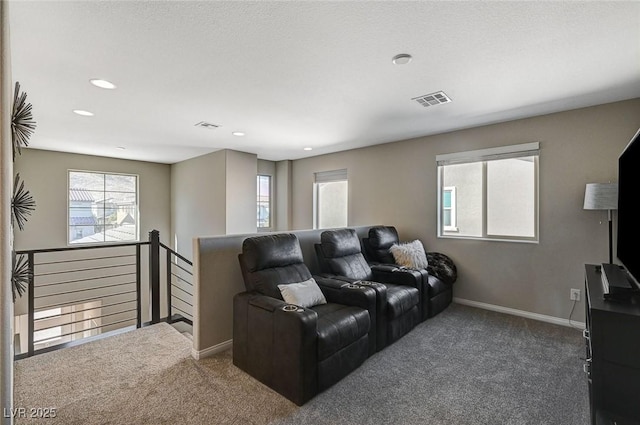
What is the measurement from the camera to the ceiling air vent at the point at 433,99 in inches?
113

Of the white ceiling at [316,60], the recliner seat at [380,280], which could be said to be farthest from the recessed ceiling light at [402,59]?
the recliner seat at [380,280]

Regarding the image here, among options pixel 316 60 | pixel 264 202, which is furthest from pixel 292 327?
pixel 264 202

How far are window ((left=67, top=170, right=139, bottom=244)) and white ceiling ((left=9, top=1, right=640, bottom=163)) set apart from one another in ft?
7.78

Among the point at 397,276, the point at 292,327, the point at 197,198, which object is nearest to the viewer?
the point at 292,327

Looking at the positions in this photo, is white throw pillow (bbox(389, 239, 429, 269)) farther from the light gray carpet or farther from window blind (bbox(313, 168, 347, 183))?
window blind (bbox(313, 168, 347, 183))

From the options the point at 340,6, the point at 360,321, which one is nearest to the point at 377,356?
the point at 360,321

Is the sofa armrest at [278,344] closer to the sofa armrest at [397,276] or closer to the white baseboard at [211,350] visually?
the white baseboard at [211,350]

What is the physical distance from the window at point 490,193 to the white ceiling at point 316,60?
48 cm

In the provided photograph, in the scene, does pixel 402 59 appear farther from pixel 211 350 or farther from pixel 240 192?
pixel 240 192

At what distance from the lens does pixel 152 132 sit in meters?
4.16

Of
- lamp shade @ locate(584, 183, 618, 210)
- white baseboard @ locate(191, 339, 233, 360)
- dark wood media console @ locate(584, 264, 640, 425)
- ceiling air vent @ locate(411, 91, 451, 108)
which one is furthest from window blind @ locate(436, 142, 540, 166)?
white baseboard @ locate(191, 339, 233, 360)

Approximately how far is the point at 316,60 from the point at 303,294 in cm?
185

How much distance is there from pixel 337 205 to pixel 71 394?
443cm

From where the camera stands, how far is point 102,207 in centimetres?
596
